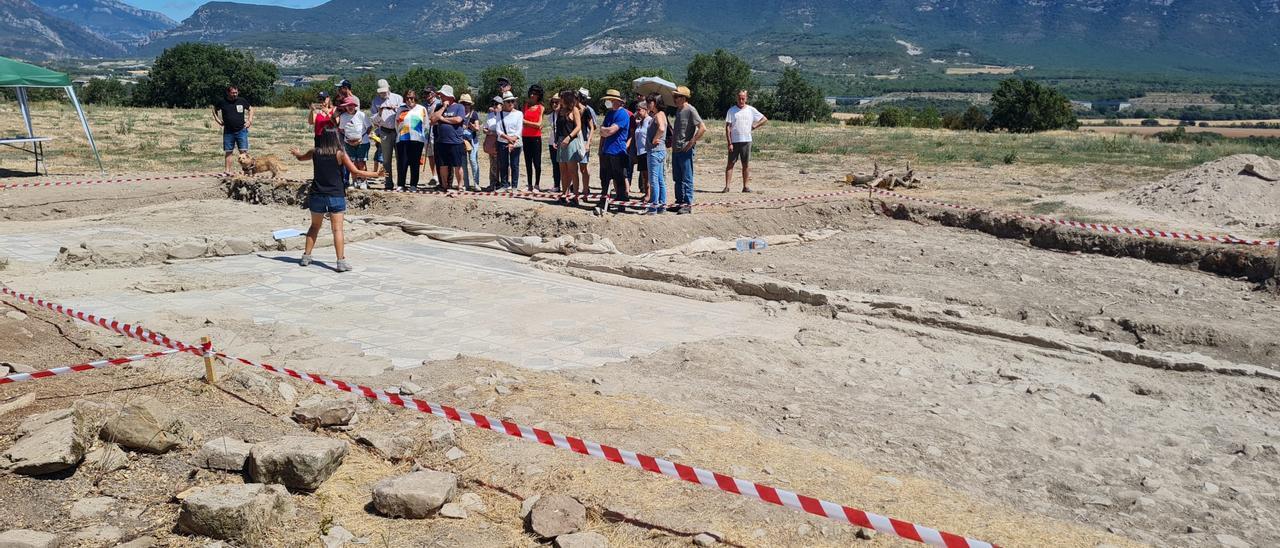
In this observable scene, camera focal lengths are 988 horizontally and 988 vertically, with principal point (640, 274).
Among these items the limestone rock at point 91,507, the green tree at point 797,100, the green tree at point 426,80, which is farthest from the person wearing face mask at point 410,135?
the green tree at point 426,80

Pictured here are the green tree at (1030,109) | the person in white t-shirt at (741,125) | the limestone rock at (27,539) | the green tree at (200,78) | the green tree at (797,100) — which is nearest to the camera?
the limestone rock at (27,539)

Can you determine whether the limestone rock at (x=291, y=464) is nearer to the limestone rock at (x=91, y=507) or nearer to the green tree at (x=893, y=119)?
the limestone rock at (x=91, y=507)

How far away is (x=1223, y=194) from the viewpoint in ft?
47.5

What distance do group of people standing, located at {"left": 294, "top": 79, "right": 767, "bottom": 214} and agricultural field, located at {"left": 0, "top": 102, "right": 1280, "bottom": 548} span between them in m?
0.53

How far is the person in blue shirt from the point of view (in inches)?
515

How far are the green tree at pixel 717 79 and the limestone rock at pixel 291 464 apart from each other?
6780 centimetres

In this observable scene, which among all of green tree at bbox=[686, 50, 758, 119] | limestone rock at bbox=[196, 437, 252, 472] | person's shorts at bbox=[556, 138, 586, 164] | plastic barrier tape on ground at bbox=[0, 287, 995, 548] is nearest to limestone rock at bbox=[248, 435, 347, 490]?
limestone rock at bbox=[196, 437, 252, 472]

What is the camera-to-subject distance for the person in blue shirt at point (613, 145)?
42.9ft

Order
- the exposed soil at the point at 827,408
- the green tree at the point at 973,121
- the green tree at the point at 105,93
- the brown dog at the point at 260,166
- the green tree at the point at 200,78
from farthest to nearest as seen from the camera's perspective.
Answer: the green tree at the point at 200,78 < the green tree at the point at 105,93 < the green tree at the point at 973,121 < the brown dog at the point at 260,166 < the exposed soil at the point at 827,408

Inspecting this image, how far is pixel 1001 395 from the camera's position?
24.2 ft

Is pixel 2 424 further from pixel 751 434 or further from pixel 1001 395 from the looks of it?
pixel 1001 395

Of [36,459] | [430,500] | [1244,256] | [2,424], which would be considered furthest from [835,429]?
[1244,256]

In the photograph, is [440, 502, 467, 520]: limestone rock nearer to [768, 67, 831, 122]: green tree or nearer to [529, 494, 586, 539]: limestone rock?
[529, 494, 586, 539]: limestone rock

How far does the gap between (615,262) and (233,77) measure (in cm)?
6137
